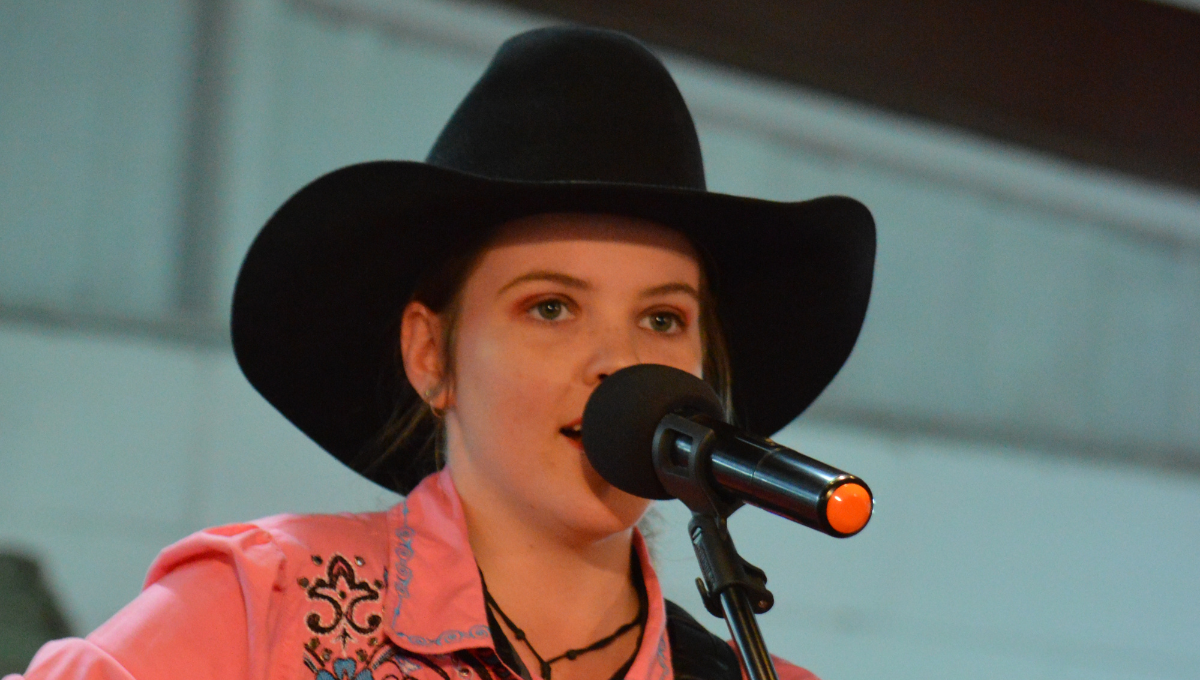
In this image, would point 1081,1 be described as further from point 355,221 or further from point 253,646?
point 253,646

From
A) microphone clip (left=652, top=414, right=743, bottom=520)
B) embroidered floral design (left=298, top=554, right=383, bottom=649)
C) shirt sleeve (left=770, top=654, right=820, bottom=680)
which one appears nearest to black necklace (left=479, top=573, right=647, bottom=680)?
embroidered floral design (left=298, top=554, right=383, bottom=649)

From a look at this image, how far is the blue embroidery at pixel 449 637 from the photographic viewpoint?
1.06 meters

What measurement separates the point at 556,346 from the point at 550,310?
5cm

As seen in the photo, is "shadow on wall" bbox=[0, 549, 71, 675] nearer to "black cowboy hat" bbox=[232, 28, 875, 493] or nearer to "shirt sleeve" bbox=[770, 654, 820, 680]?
"black cowboy hat" bbox=[232, 28, 875, 493]

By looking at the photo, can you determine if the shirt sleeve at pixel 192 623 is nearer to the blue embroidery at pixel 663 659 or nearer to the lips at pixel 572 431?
the lips at pixel 572 431

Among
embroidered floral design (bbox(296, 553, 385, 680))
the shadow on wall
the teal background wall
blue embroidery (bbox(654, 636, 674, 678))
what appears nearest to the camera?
embroidered floral design (bbox(296, 553, 385, 680))

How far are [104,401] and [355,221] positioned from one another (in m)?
1.03

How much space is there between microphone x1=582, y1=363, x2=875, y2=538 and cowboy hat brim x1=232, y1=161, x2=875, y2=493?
9.1 inches

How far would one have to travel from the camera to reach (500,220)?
1.15 m

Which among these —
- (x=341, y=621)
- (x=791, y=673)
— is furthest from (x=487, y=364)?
(x=791, y=673)

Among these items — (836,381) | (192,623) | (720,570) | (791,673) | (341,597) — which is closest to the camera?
(720,570)

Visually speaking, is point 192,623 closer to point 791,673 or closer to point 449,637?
point 449,637

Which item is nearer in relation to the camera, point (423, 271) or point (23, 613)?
point (423, 271)

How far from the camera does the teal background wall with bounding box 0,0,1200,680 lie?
2002mm
